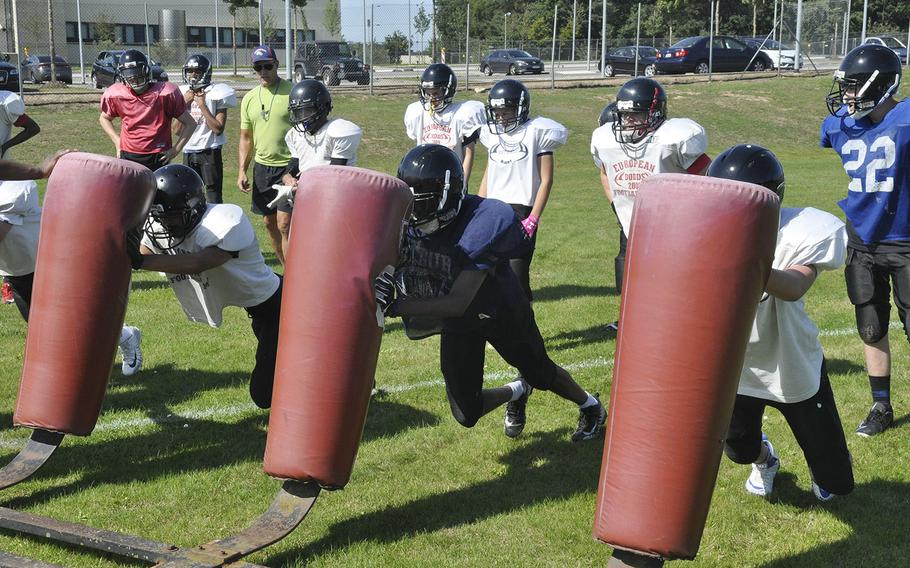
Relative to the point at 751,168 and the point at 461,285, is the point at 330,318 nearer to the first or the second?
the point at 461,285

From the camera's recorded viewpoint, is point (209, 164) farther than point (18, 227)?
Yes

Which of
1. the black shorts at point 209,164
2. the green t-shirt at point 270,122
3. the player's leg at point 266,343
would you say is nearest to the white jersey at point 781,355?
the player's leg at point 266,343

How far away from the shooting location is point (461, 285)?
3.87 meters

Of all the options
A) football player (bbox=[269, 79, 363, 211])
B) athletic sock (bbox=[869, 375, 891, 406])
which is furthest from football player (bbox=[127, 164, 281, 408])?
athletic sock (bbox=[869, 375, 891, 406])

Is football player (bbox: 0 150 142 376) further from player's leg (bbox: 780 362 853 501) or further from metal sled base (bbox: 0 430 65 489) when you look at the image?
player's leg (bbox: 780 362 853 501)

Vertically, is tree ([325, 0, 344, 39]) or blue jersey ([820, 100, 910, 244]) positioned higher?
tree ([325, 0, 344, 39])

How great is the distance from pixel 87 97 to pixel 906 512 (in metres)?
18.7

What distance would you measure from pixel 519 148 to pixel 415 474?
2.76 m

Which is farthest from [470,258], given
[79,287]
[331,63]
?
[331,63]

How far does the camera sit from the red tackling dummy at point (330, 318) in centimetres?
347

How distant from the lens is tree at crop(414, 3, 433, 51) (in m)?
26.3

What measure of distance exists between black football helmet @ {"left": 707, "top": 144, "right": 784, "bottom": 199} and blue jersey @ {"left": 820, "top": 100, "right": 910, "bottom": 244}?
5.49 ft

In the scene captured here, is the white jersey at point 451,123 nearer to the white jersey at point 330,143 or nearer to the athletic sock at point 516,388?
the white jersey at point 330,143

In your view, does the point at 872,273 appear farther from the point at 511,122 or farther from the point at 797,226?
the point at 511,122
